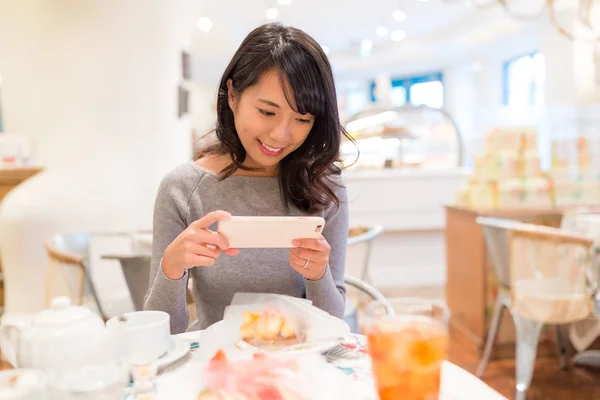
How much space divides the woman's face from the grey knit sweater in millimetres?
150

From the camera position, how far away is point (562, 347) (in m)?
3.22

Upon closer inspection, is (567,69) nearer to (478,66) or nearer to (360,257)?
(360,257)

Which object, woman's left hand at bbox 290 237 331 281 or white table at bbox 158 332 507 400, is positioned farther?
woman's left hand at bbox 290 237 331 281

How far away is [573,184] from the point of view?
3.56m

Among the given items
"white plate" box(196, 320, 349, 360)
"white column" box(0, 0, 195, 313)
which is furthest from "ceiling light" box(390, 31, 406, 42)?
"white plate" box(196, 320, 349, 360)

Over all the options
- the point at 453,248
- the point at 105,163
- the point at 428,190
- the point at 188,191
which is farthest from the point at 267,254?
the point at 428,190

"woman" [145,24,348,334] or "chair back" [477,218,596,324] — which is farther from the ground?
"woman" [145,24,348,334]

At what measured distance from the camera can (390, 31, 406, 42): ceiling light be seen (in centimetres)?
921

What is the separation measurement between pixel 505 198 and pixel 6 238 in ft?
10.4

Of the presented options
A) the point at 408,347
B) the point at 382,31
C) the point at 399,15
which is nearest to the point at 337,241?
the point at 408,347

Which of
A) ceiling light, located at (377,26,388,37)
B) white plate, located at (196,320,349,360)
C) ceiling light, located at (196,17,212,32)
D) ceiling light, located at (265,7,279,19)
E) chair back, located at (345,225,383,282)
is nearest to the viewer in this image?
white plate, located at (196,320,349,360)

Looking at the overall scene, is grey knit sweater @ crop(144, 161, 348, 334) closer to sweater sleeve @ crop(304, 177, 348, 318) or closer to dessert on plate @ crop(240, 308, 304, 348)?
sweater sleeve @ crop(304, 177, 348, 318)

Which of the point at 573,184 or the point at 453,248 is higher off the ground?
the point at 573,184

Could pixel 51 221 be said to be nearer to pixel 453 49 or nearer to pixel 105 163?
pixel 105 163
